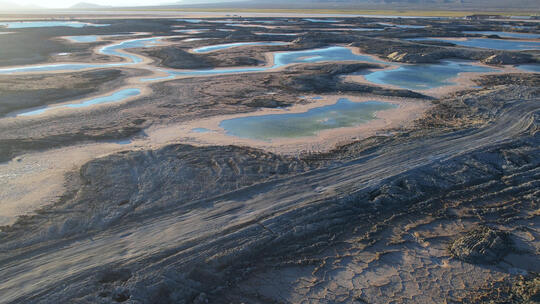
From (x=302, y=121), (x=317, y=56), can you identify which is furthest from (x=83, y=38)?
(x=302, y=121)

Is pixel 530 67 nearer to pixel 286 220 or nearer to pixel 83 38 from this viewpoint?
pixel 286 220

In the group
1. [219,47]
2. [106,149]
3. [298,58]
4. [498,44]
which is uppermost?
[498,44]

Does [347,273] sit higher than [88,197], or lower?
lower

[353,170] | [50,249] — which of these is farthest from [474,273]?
[50,249]

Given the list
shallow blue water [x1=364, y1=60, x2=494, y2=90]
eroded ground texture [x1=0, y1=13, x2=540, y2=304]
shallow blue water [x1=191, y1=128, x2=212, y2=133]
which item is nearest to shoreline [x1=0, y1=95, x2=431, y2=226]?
shallow blue water [x1=191, y1=128, x2=212, y2=133]

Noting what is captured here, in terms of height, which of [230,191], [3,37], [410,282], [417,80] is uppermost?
[3,37]

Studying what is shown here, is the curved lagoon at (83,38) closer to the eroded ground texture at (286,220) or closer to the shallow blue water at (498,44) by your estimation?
the eroded ground texture at (286,220)

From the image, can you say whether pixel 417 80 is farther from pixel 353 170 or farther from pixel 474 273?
pixel 474 273
